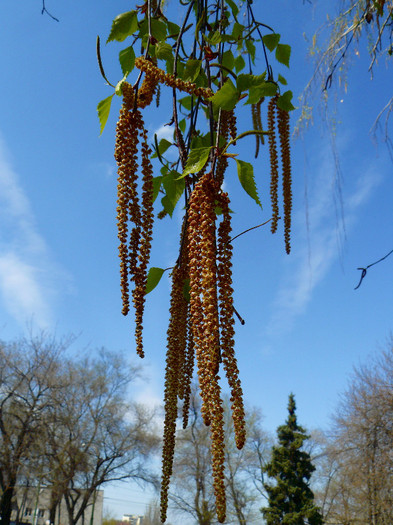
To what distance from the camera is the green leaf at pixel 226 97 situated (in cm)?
83

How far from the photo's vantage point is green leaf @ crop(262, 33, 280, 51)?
4.74ft

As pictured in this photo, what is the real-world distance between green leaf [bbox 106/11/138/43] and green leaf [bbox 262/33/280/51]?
0.55 meters

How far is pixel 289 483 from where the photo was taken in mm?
21859

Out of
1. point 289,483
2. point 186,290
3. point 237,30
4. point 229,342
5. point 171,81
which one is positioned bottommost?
point 229,342

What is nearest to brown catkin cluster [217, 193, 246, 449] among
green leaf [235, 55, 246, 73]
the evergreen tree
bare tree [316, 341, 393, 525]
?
green leaf [235, 55, 246, 73]

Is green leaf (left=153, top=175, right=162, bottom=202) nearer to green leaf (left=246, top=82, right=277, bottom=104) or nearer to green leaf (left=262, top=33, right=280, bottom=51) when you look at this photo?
green leaf (left=246, top=82, right=277, bottom=104)

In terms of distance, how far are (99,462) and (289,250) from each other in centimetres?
2462

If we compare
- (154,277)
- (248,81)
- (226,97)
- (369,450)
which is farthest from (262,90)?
(369,450)

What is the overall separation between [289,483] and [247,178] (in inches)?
941

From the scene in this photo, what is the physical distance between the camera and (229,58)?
1.39 metres

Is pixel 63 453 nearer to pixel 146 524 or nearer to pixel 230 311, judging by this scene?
pixel 230 311

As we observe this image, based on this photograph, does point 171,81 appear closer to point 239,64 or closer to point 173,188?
point 173,188

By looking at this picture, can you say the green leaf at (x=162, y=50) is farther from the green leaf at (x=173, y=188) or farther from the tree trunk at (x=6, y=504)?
the tree trunk at (x=6, y=504)

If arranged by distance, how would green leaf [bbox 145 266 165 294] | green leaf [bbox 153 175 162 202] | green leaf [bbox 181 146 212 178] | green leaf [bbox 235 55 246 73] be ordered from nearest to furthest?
1. green leaf [bbox 181 146 212 178]
2. green leaf [bbox 145 266 165 294]
3. green leaf [bbox 153 175 162 202]
4. green leaf [bbox 235 55 246 73]
